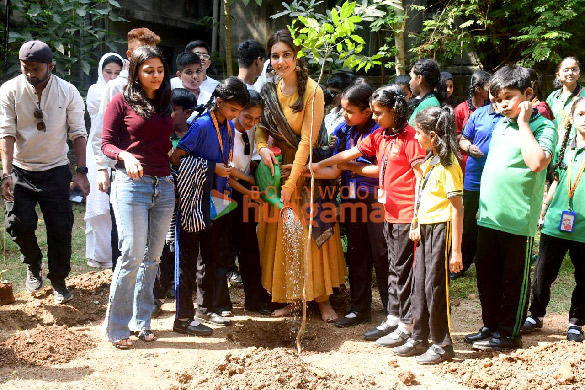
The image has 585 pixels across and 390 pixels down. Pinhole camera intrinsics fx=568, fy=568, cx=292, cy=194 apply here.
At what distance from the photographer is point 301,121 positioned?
173 inches

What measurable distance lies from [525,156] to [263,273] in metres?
2.22

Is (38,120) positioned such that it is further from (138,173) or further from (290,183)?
(290,183)

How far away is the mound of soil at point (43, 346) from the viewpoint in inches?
143

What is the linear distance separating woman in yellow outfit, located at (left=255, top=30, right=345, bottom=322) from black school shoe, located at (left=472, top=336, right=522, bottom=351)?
3.91 ft

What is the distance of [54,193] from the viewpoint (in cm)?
471

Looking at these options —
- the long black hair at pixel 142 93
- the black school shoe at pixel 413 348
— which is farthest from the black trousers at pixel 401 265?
the long black hair at pixel 142 93

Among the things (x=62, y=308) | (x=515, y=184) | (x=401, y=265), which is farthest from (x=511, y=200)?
(x=62, y=308)

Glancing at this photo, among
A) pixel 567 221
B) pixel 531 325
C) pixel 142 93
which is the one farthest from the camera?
pixel 531 325

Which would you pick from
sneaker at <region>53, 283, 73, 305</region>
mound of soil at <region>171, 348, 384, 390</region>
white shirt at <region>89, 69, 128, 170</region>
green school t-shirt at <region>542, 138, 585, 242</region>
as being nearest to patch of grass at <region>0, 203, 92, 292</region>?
sneaker at <region>53, 283, 73, 305</region>

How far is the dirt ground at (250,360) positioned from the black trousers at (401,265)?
344 mm

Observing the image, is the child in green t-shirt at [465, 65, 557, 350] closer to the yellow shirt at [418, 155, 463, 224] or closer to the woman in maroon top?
the yellow shirt at [418, 155, 463, 224]

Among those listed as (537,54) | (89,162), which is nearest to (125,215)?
(89,162)

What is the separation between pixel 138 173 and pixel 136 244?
49cm

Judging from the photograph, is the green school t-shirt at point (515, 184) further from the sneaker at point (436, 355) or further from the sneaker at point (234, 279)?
the sneaker at point (234, 279)
